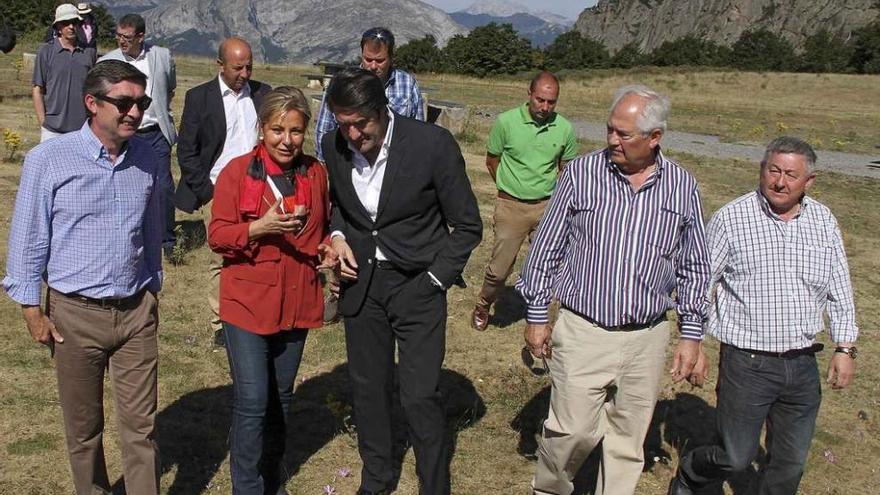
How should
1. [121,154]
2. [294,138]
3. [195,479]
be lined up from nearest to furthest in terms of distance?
[121,154], [294,138], [195,479]

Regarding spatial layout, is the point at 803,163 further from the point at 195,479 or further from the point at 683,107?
the point at 683,107

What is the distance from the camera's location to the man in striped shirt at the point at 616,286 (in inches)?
144

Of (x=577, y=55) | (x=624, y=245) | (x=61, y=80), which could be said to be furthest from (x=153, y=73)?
(x=577, y=55)

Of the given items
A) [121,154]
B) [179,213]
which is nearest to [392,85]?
[121,154]

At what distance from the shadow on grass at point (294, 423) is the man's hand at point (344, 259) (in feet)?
4.60

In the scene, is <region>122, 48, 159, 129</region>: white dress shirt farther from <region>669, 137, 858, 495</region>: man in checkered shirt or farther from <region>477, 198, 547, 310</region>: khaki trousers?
<region>669, 137, 858, 495</region>: man in checkered shirt

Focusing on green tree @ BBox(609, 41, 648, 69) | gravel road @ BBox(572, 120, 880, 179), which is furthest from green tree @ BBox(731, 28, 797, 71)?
gravel road @ BBox(572, 120, 880, 179)

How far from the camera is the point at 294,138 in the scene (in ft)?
12.0

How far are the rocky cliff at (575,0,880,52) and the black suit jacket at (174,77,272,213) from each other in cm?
8947

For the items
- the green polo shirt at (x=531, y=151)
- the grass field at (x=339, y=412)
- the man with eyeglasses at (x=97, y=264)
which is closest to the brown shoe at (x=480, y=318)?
the grass field at (x=339, y=412)

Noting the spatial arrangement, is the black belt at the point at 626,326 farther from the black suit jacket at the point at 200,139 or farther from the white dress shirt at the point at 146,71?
the white dress shirt at the point at 146,71

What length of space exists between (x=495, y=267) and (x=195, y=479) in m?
3.06

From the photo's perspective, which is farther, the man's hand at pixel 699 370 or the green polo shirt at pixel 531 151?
the green polo shirt at pixel 531 151

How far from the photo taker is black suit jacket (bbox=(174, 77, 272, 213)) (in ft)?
18.8
